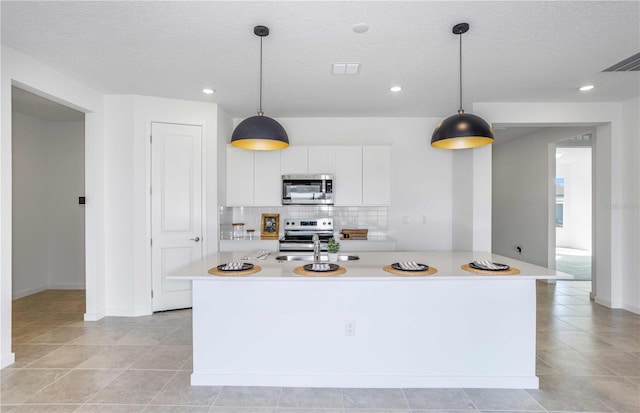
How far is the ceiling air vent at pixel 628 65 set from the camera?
9.09 feet

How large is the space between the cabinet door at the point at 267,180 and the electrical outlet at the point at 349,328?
244 cm

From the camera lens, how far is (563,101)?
3896 mm

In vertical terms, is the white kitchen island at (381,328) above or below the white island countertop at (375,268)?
below

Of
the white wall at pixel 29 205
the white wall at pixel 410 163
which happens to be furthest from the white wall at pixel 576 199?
the white wall at pixel 29 205

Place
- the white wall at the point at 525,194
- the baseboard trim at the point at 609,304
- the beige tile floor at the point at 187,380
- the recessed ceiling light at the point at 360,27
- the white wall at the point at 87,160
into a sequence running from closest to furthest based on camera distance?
the beige tile floor at the point at 187,380, the recessed ceiling light at the point at 360,27, the white wall at the point at 87,160, the baseboard trim at the point at 609,304, the white wall at the point at 525,194

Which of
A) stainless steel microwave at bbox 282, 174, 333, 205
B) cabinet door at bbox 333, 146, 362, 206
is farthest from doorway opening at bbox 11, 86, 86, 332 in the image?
cabinet door at bbox 333, 146, 362, 206

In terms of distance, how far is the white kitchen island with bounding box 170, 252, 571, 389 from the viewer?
2.28m

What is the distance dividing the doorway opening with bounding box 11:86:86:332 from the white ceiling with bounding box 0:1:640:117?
192 cm

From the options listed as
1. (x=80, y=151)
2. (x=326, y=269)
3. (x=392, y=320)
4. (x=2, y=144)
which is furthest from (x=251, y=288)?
(x=80, y=151)

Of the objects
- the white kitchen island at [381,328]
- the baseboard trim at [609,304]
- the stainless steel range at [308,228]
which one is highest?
the stainless steel range at [308,228]

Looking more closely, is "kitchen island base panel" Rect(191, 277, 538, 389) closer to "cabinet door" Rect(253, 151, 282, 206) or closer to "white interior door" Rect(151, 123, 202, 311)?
"white interior door" Rect(151, 123, 202, 311)

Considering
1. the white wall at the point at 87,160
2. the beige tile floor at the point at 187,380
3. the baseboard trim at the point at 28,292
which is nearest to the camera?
the beige tile floor at the point at 187,380

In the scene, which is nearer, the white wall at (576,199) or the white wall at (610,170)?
the white wall at (610,170)

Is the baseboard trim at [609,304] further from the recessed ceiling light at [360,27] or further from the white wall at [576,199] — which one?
the white wall at [576,199]
